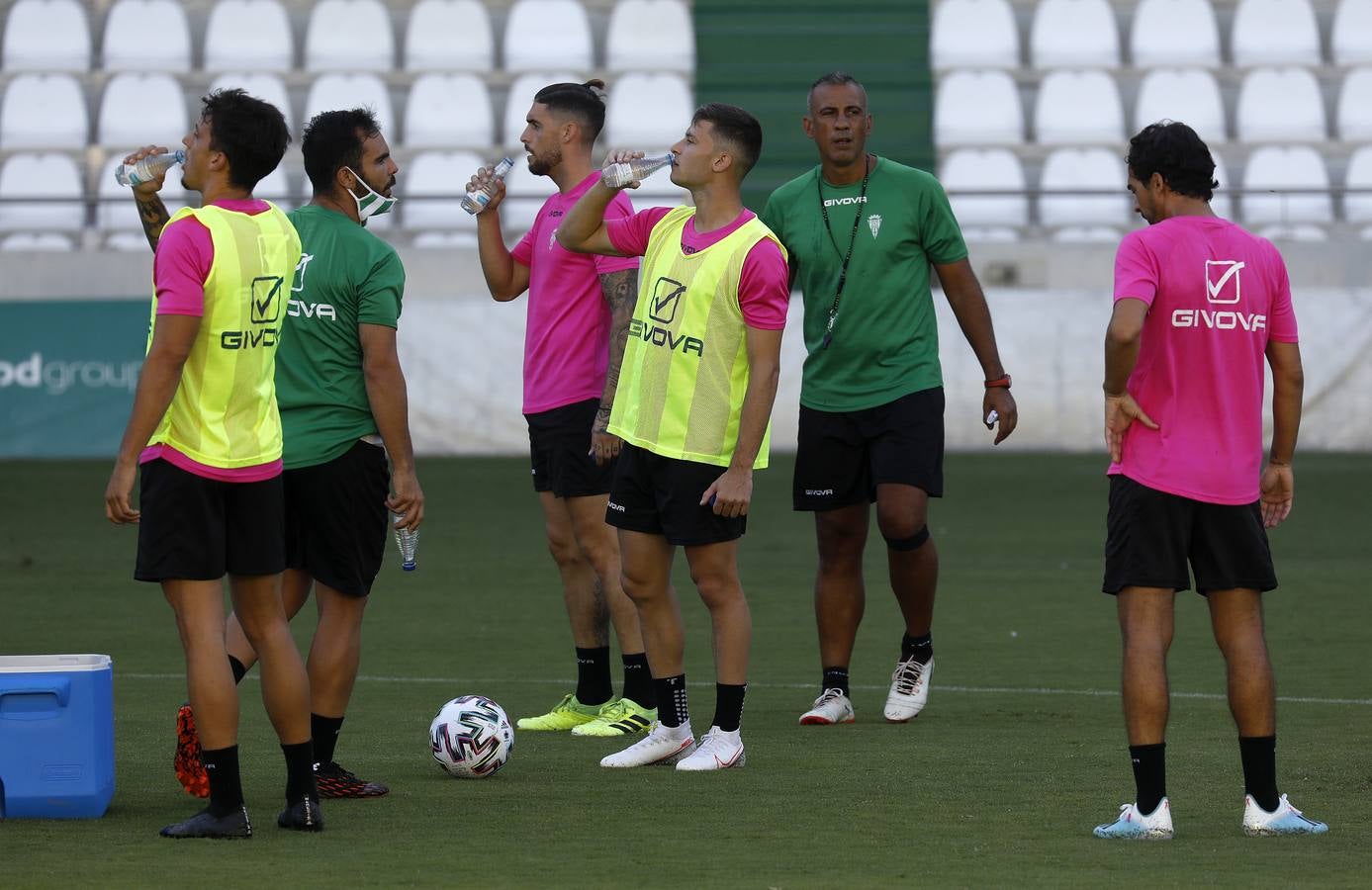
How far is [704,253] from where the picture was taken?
6.34m

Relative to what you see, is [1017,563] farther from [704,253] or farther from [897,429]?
[704,253]

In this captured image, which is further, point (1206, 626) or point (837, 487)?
point (1206, 626)

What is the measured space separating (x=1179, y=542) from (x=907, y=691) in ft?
7.60

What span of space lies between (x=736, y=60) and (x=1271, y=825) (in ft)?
60.5

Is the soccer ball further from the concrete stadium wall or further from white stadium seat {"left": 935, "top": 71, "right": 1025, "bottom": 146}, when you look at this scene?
white stadium seat {"left": 935, "top": 71, "right": 1025, "bottom": 146}

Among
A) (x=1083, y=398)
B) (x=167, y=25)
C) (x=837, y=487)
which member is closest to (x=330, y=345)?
(x=837, y=487)

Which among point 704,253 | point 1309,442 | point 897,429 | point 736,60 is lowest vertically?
point 1309,442

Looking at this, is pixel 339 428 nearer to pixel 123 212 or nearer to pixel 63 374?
pixel 63 374

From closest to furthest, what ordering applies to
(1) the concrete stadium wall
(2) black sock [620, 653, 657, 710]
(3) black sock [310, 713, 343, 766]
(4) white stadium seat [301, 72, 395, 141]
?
1. (3) black sock [310, 713, 343, 766]
2. (2) black sock [620, 653, 657, 710]
3. (1) the concrete stadium wall
4. (4) white stadium seat [301, 72, 395, 141]

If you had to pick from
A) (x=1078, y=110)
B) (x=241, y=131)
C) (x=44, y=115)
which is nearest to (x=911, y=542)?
(x=241, y=131)

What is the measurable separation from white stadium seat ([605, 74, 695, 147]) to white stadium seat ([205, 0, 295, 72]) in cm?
376

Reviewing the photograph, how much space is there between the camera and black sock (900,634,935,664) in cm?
755

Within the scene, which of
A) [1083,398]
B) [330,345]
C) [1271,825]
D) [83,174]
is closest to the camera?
[1271,825]

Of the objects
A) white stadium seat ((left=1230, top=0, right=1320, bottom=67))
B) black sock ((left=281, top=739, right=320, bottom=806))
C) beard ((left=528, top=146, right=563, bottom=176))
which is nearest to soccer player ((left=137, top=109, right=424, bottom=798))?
black sock ((left=281, top=739, right=320, bottom=806))
